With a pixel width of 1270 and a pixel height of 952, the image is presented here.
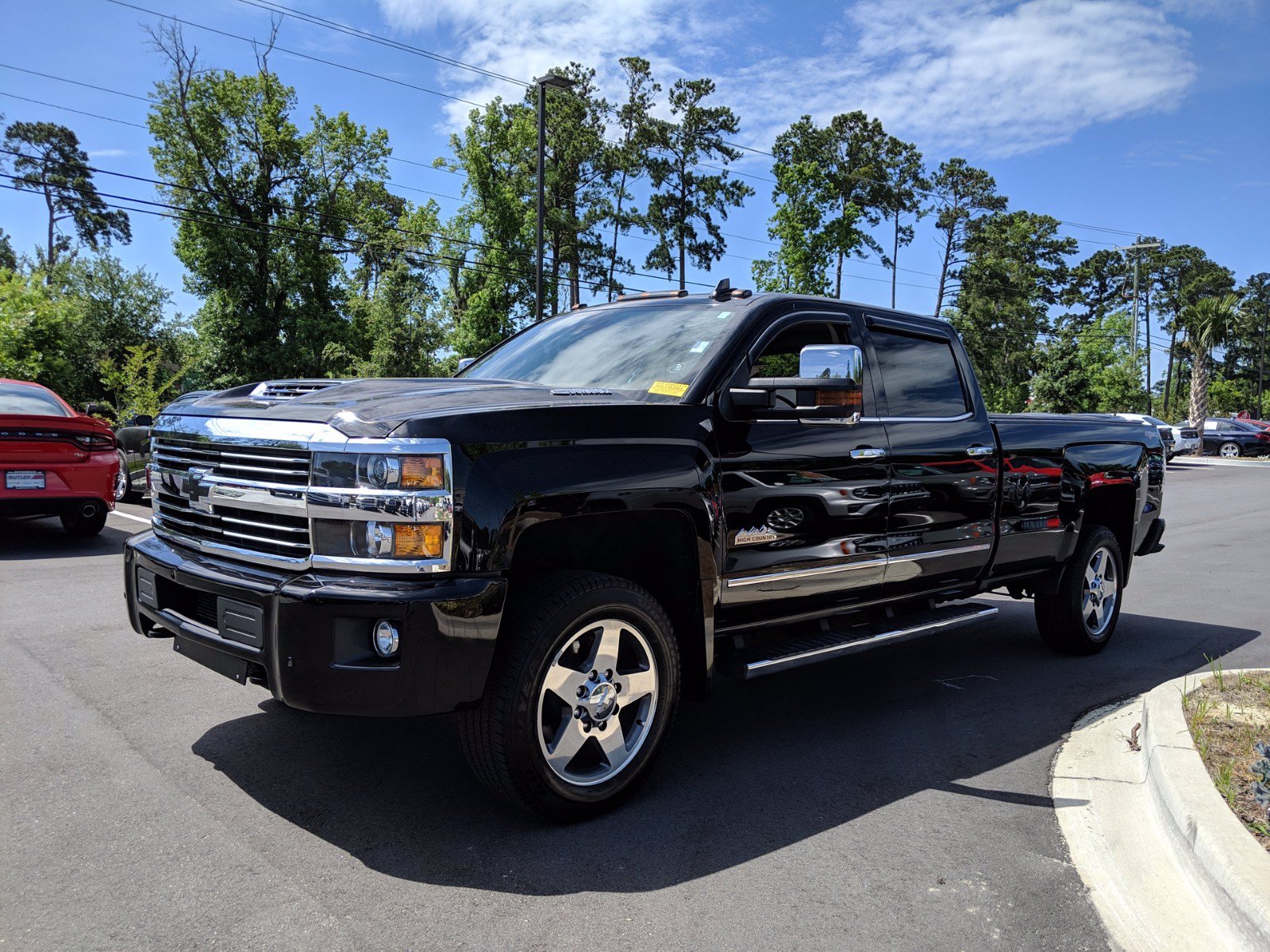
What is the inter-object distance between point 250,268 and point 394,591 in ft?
129

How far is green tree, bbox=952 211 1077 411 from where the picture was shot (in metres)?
60.0

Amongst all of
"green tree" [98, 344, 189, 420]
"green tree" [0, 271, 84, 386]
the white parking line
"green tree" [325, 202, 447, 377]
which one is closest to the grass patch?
the white parking line

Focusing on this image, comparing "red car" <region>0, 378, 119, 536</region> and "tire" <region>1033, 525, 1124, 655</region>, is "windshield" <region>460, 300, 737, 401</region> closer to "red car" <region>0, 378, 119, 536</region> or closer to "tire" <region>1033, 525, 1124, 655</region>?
"tire" <region>1033, 525, 1124, 655</region>

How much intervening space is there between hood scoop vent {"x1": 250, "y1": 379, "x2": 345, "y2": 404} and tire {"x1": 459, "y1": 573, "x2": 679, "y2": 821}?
3.94ft

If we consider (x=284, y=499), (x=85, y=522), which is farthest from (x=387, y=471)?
(x=85, y=522)

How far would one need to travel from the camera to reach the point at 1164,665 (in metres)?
6.10

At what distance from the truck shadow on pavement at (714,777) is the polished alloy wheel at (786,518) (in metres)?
1.04

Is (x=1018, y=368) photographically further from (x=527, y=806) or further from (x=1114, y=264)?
(x=527, y=806)

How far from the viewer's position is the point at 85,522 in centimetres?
1003

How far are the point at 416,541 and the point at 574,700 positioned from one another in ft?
2.79

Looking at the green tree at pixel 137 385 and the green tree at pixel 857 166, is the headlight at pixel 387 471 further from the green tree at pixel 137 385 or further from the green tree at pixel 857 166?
the green tree at pixel 857 166

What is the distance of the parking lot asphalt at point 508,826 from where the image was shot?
2.79 m

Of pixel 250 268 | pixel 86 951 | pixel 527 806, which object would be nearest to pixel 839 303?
pixel 527 806

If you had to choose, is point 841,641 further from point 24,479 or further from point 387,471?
point 24,479
